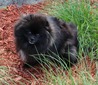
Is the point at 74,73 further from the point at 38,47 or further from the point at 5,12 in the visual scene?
the point at 5,12

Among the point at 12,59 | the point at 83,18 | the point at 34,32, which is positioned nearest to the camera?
the point at 34,32

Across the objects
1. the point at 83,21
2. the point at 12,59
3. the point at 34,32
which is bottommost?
the point at 12,59

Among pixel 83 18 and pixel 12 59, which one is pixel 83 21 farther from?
pixel 12 59

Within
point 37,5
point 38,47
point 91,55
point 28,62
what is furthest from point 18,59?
point 37,5

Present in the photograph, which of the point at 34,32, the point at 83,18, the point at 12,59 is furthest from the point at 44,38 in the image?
the point at 83,18

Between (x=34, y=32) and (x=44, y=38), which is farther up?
(x=34, y=32)

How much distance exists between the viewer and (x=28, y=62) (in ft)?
Answer: 17.0

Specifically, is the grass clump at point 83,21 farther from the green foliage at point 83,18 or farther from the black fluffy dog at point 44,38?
the black fluffy dog at point 44,38

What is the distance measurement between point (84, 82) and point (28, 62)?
1366 millimetres

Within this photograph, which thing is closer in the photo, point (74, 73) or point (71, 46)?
point (74, 73)

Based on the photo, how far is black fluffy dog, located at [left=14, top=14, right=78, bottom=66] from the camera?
468cm

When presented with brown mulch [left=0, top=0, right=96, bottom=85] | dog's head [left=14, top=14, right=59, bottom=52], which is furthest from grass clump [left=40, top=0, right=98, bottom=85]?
dog's head [left=14, top=14, right=59, bottom=52]

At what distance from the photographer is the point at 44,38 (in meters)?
4.77

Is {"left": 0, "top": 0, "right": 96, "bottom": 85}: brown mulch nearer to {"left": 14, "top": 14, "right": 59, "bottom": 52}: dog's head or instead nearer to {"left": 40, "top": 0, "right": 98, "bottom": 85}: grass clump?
{"left": 40, "top": 0, "right": 98, "bottom": 85}: grass clump
